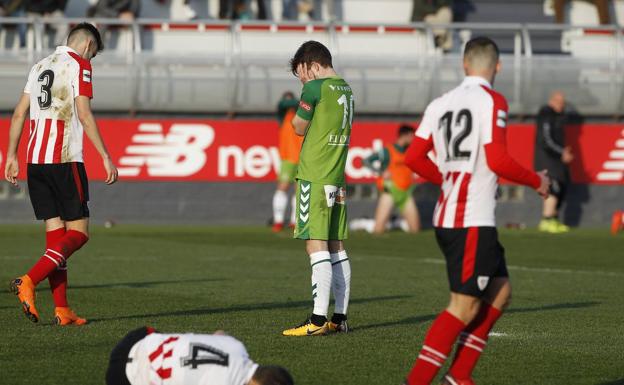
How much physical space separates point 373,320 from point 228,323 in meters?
1.17

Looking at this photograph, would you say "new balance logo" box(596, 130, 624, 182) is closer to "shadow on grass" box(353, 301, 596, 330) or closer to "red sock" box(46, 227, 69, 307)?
"shadow on grass" box(353, 301, 596, 330)

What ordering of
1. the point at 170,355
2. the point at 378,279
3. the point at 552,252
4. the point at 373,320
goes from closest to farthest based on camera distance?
the point at 170,355, the point at 373,320, the point at 378,279, the point at 552,252

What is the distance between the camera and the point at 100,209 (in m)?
23.4

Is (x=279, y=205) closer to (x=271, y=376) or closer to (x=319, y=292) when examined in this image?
(x=319, y=292)

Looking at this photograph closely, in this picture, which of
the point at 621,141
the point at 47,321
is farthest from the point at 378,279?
the point at 621,141

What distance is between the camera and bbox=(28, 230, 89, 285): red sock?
9.45m

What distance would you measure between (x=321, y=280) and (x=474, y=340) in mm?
2492

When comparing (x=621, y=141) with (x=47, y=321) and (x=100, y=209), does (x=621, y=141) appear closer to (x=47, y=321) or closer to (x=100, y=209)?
(x=100, y=209)

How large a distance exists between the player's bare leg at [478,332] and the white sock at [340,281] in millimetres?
2535

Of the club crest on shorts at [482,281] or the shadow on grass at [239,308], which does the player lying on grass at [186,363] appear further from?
the shadow on grass at [239,308]

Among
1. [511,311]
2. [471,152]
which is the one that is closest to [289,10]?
[511,311]

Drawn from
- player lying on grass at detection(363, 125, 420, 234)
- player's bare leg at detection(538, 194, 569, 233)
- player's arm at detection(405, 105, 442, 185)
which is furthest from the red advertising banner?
player's arm at detection(405, 105, 442, 185)

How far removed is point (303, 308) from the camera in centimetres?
1105

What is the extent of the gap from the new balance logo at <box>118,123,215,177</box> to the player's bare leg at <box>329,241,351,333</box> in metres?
14.1
